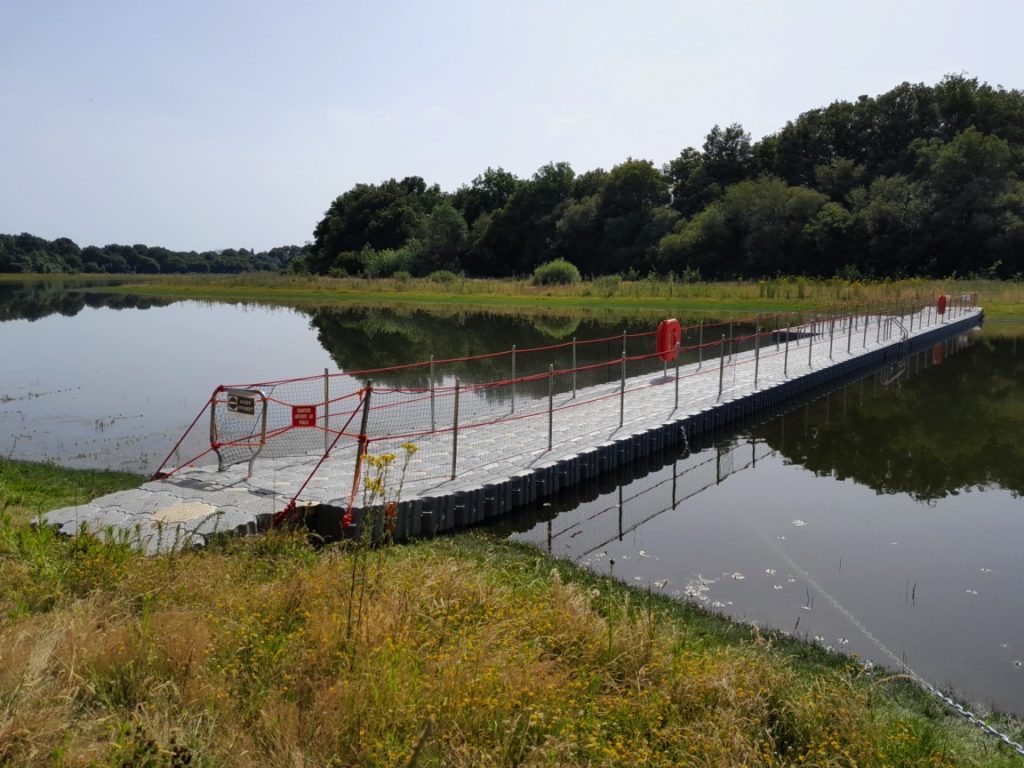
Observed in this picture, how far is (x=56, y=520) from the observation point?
8.85 metres

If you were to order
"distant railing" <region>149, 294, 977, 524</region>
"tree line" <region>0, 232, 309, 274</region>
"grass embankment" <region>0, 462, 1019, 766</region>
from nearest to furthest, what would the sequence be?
"grass embankment" <region>0, 462, 1019, 766</region> → "distant railing" <region>149, 294, 977, 524</region> → "tree line" <region>0, 232, 309, 274</region>

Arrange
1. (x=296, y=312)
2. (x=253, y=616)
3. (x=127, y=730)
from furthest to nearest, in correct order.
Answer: (x=296, y=312) → (x=253, y=616) → (x=127, y=730)

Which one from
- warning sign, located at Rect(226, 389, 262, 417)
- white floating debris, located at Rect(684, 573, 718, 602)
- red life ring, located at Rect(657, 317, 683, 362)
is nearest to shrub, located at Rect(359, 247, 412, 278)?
red life ring, located at Rect(657, 317, 683, 362)

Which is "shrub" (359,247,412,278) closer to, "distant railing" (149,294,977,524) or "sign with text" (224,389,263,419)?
"distant railing" (149,294,977,524)

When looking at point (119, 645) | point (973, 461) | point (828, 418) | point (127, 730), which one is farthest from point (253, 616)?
point (828, 418)

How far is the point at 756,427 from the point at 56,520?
1309 cm

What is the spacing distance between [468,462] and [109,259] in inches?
6745

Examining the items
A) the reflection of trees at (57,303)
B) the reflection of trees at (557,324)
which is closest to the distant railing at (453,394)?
the reflection of trees at (557,324)

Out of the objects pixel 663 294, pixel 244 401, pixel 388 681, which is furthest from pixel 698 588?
pixel 663 294

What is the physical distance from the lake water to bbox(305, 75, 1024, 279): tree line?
36079 mm

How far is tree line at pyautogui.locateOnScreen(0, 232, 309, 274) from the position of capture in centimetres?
13362

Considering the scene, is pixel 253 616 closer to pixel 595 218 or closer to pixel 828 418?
pixel 828 418

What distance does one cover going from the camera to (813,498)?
12656mm

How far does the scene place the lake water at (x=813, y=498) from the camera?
8375 millimetres
